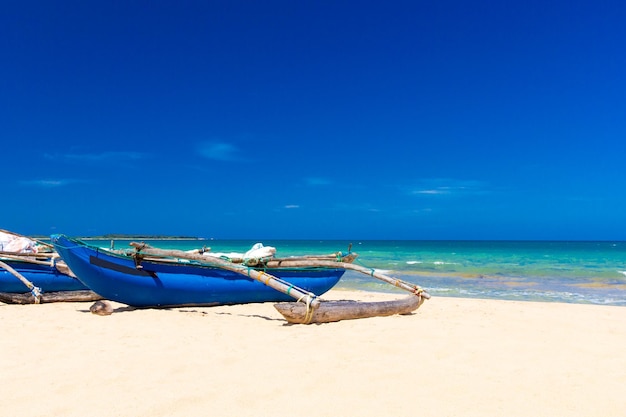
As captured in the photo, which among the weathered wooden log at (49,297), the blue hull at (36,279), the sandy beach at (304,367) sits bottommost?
the sandy beach at (304,367)

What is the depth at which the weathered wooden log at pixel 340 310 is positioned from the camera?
6340 millimetres

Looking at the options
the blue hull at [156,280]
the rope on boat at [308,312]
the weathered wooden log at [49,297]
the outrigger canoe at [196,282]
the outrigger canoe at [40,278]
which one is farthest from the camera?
the outrigger canoe at [40,278]

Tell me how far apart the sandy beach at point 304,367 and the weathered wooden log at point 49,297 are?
135 centimetres

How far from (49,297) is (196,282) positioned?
10.4 ft

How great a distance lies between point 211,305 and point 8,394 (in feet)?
15.5

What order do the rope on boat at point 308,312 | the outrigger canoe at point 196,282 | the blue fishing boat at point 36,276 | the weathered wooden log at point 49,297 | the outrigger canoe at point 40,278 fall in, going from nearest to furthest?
the rope on boat at point 308,312
the outrigger canoe at point 196,282
the weathered wooden log at point 49,297
the outrigger canoe at point 40,278
the blue fishing boat at point 36,276

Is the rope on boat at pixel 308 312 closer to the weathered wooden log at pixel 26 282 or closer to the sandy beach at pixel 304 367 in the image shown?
the sandy beach at pixel 304 367

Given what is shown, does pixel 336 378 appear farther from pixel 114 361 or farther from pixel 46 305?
pixel 46 305

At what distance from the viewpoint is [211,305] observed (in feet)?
26.6

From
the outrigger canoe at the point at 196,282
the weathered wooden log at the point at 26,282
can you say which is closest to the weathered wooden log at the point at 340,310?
the outrigger canoe at the point at 196,282

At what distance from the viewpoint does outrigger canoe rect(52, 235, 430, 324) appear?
6711mm

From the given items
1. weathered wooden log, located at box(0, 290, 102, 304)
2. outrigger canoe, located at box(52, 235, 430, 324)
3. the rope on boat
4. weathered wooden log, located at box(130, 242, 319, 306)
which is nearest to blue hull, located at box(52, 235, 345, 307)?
outrigger canoe, located at box(52, 235, 430, 324)

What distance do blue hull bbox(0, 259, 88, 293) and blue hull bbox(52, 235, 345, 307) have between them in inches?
116

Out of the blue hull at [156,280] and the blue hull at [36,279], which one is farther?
the blue hull at [36,279]
